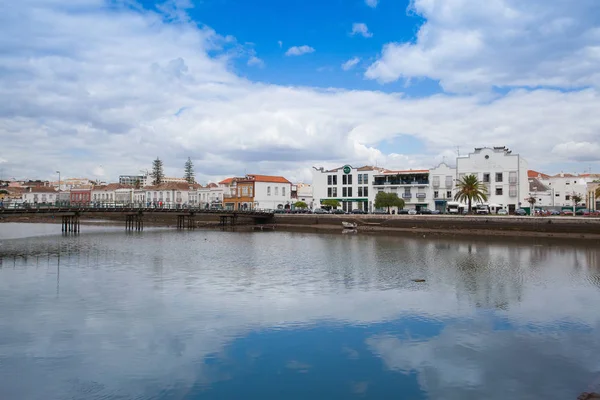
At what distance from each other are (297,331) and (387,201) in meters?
64.6

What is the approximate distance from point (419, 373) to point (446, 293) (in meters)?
10.9

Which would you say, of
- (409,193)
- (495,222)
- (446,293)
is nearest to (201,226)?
(409,193)

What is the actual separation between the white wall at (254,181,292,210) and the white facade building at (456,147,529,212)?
1715 inches

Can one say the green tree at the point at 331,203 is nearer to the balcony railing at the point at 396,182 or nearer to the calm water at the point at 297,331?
the balcony railing at the point at 396,182

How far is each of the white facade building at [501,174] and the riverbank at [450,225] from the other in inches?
543

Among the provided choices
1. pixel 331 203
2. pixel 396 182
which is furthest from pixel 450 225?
pixel 331 203

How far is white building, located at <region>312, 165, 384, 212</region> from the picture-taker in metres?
90.9

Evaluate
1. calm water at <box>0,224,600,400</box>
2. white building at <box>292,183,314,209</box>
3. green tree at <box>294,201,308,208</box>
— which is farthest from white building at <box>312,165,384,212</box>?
calm water at <box>0,224,600,400</box>

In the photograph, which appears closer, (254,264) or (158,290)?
(158,290)

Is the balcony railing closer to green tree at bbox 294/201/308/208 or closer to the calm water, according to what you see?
green tree at bbox 294/201/308/208

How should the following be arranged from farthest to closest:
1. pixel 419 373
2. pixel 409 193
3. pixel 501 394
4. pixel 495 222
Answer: pixel 409 193 < pixel 495 222 < pixel 419 373 < pixel 501 394

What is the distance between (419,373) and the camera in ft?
45.4

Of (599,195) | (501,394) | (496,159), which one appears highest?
(496,159)

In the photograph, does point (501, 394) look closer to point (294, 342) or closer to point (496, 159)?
point (294, 342)
